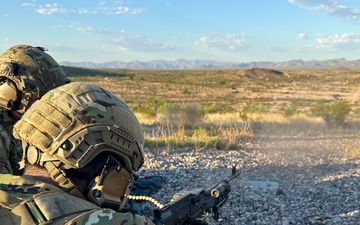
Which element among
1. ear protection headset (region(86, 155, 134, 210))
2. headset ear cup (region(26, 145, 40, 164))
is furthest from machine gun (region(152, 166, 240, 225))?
headset ear cup (region(26, 145, 40, 164))

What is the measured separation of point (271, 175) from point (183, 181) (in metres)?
1.83

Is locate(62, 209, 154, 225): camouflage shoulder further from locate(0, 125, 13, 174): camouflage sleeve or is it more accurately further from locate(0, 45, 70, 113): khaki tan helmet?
locate(0, 45, 70, 113): khaki tan helmet

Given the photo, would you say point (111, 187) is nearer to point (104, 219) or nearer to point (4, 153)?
point (104, 219)

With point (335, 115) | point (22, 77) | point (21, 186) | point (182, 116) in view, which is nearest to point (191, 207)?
point (22, 77)

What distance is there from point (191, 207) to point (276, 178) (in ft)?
16.9

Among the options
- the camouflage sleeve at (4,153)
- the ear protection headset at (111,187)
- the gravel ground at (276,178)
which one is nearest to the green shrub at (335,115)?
the gravel ground at (276,178)

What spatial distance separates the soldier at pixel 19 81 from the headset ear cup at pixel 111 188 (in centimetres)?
241

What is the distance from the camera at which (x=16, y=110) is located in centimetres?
450

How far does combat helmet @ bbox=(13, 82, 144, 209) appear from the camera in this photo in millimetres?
1916

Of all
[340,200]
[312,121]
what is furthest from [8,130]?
[312,121]

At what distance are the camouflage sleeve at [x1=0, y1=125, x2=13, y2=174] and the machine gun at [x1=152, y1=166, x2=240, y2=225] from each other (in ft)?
4.22

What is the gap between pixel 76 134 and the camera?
1.92 metres

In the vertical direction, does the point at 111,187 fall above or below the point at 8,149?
above

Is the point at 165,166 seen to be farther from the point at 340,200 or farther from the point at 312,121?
the point at 312,121
